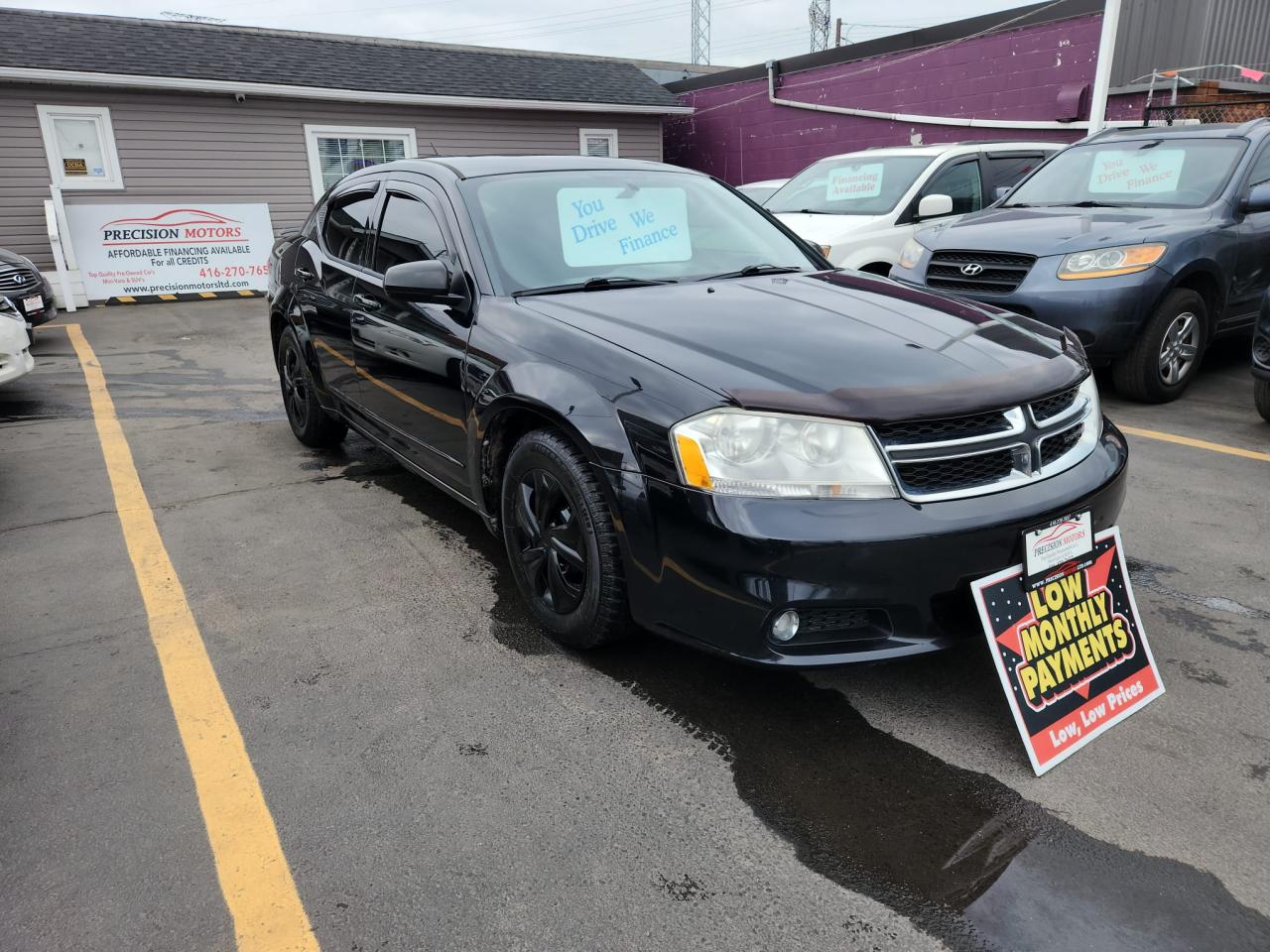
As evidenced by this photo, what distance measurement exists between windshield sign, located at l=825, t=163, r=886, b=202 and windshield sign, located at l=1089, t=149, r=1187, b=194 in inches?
73.2

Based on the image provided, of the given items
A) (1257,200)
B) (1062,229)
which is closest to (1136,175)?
(1257,200)

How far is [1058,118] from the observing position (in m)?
13.0

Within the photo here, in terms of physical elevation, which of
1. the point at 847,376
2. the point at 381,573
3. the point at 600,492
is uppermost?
the point at 847,376

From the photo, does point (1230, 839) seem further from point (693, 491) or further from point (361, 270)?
point (361, 270)

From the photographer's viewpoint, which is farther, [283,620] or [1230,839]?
[283,620]

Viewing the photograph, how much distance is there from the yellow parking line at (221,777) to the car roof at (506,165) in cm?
197

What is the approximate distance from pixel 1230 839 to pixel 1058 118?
1317cm

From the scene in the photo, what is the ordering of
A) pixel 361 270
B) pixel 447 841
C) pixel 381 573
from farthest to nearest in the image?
pixel 361 270 → pixel 381 573 → pixel 447 841

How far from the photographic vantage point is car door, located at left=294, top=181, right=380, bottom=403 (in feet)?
13.8

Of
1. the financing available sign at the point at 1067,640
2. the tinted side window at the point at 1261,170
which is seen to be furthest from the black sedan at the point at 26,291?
the tinted side window at the point at 1261,170

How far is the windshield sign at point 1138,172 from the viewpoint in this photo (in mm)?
6383

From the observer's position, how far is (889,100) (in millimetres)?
15578

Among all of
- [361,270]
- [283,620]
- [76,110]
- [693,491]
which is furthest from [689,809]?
[76,110]

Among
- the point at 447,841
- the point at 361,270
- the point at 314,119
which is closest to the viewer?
the point at 447,841
